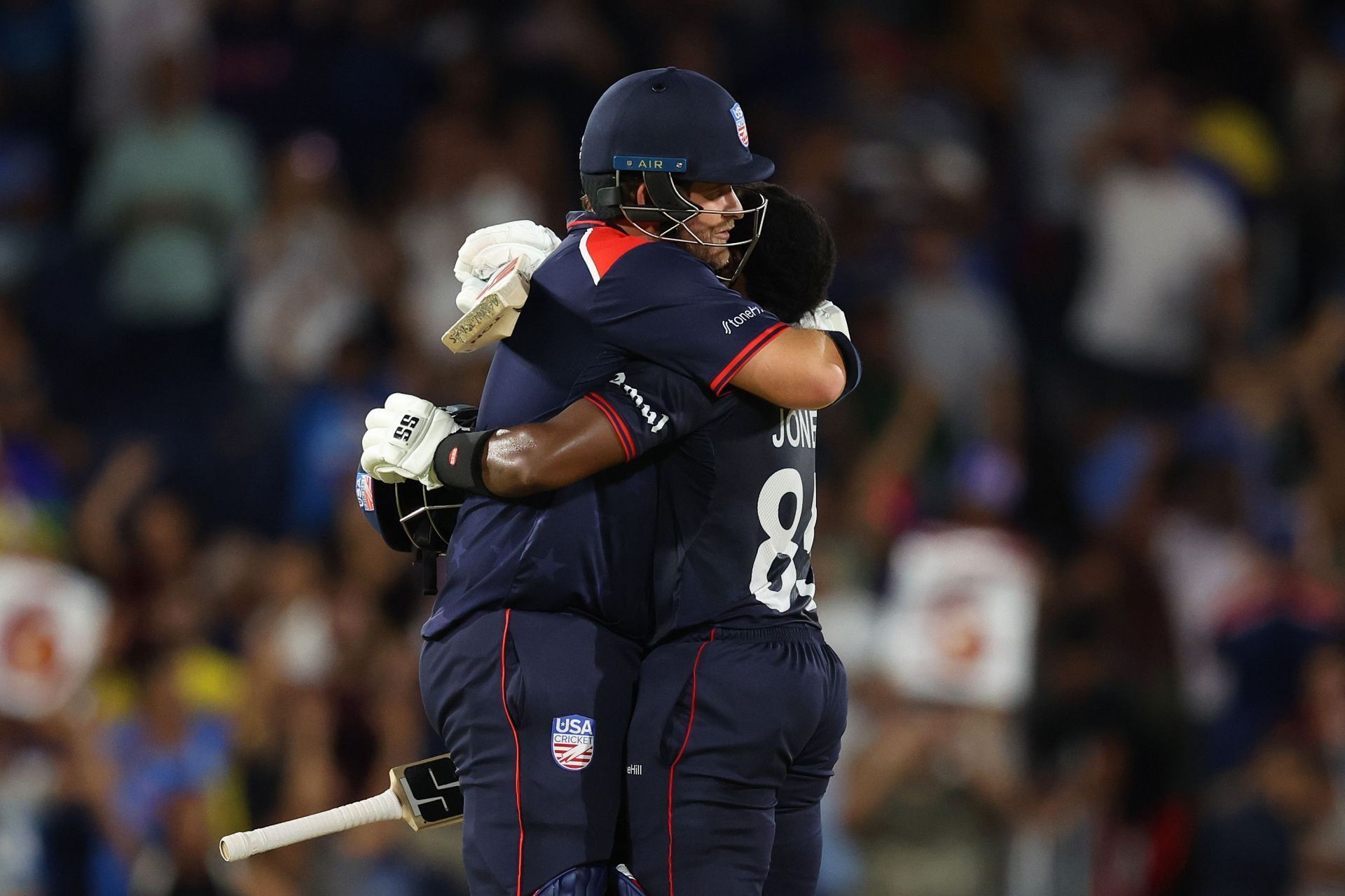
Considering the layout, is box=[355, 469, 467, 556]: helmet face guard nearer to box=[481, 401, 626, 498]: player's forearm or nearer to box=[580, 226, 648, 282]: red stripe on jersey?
box=[481, 401, 626, 498]: player's forearm

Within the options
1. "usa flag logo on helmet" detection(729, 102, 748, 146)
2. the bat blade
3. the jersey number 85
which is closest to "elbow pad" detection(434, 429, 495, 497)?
the jersey number 85

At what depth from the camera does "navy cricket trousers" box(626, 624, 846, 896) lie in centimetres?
382

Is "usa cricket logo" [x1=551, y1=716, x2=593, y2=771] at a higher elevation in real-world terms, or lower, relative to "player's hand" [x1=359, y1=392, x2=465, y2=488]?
lower

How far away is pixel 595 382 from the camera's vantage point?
3.90m

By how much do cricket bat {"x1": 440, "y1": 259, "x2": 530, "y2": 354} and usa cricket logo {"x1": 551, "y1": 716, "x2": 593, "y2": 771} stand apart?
80 centimetres

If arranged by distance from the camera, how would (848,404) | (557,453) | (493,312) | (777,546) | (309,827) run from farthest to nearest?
1. (848,404)
2. (309,827)
3. (777,546)
4. (493,312)
5. (557,453)

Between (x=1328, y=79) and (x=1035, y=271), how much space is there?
1.92m

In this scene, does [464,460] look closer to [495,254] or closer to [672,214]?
[495,254]

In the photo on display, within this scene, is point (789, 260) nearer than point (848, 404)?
Yes

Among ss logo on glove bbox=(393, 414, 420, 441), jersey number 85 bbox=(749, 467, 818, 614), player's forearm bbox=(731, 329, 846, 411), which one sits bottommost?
jersey number 85 bbox=(749, 467, 818, 614)

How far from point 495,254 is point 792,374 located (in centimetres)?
72

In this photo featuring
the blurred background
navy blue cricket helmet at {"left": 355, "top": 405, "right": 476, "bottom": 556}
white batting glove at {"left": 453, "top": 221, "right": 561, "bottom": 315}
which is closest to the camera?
white batting glove at {"left": 453, "top": 221, "right": 561, "bottom": 315}

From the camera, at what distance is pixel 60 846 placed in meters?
7.62

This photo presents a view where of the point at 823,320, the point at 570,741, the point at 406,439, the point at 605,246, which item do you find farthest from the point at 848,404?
the point at 570,741
